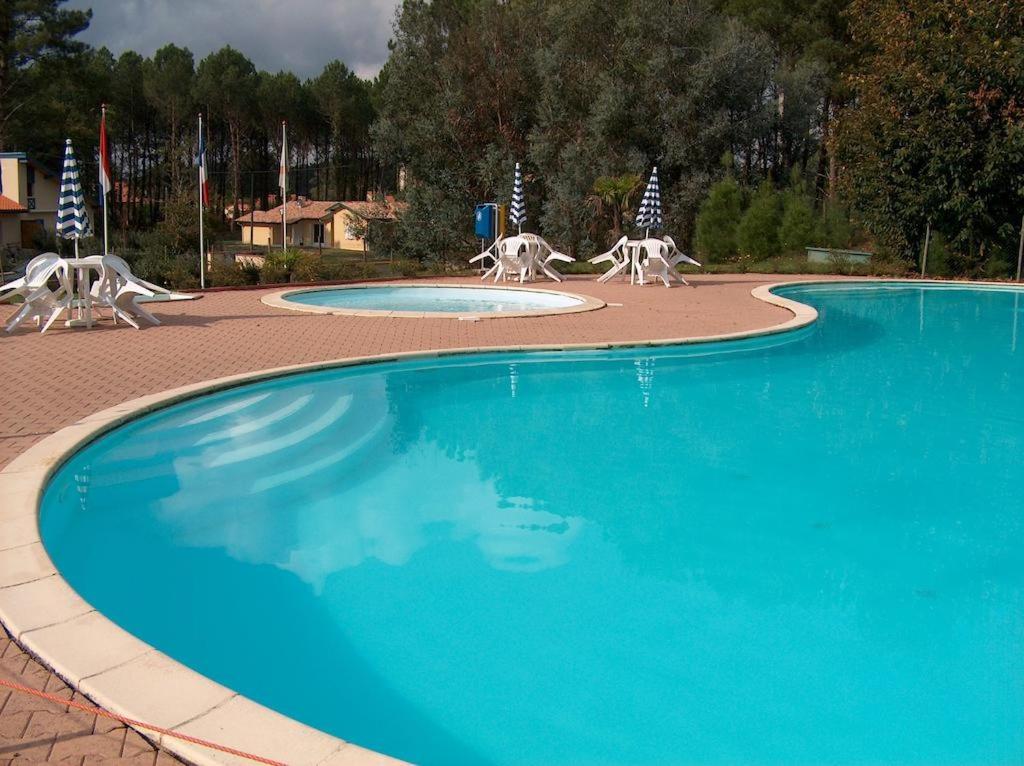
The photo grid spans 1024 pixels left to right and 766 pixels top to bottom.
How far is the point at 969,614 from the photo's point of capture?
186 inches

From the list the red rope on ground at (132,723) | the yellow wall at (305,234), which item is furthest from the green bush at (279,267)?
the yellow wall at (305,234)

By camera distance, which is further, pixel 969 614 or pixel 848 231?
pixel 848 231

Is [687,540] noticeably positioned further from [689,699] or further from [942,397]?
[942,397]

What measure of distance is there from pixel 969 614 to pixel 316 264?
1703cm

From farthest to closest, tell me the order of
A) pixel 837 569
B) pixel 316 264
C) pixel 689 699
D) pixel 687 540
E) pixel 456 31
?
pixel 456 31 < pixel 316 264 < pixel 687 540 < pixel 837 569 < pixel 689 699

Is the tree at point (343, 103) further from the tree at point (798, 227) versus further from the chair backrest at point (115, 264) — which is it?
the chair backrest at point (115, 264)

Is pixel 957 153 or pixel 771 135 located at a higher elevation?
pixel 771 135

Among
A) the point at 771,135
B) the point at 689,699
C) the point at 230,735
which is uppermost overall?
the point at 771,135

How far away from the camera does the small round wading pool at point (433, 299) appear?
16375mm

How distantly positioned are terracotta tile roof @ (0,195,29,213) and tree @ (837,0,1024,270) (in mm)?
29689

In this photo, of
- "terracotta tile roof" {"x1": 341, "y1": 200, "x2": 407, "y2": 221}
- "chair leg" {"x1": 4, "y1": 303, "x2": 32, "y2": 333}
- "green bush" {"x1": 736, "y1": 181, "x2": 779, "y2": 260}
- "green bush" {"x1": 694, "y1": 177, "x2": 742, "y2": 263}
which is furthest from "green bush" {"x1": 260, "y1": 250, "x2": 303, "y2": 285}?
"terracotta tile roof" {"x1": 341, "y1": 200, "x2": 407, "y2": 221}

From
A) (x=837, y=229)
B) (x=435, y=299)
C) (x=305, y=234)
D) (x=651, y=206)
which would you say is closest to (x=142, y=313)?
(x=435, y=299)

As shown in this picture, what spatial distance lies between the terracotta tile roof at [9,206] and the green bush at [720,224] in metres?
25.5

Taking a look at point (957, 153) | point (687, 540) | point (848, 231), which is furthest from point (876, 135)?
point (687, 540)
